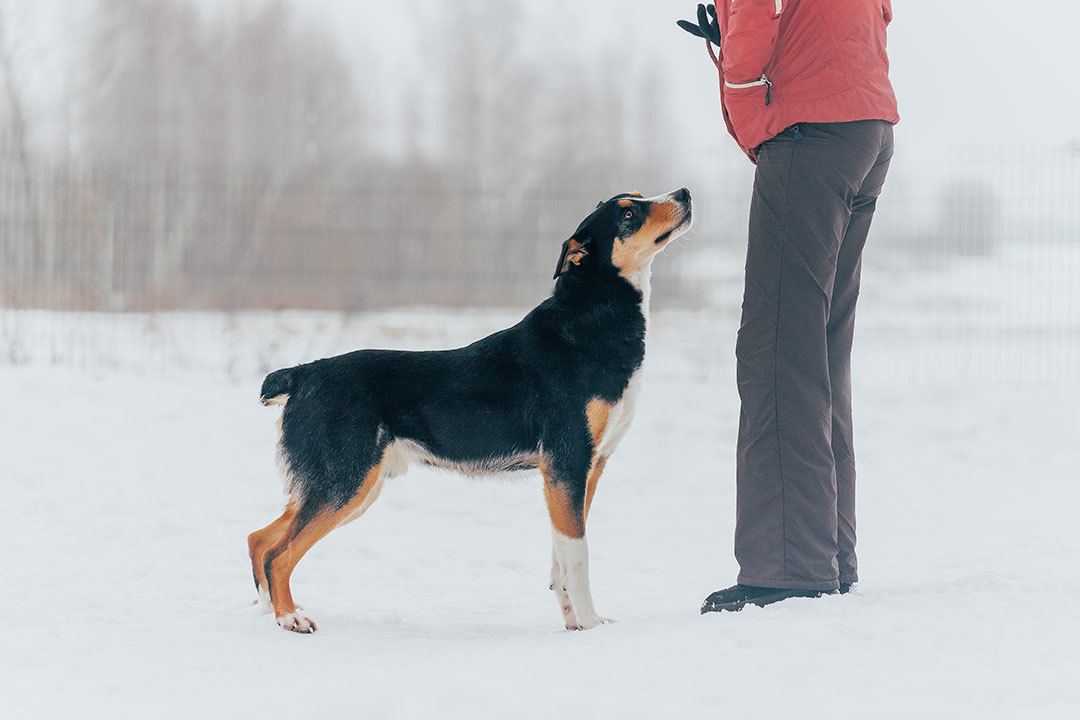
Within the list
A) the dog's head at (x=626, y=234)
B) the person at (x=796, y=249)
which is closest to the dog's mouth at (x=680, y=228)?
the dog's head at (x=626, y=234)

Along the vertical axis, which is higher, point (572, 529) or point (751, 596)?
point (572, 529)

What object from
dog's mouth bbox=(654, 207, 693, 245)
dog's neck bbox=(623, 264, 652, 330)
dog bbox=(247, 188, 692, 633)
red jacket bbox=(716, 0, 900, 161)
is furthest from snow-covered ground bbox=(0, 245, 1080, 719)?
red jacket bbox=(716, 0, 900, 161)

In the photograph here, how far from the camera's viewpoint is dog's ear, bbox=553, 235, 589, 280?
10.4 feet

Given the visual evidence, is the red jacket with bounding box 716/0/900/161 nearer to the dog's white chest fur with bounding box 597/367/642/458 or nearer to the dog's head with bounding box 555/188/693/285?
the dog's head with bounding box 555/188/693/285

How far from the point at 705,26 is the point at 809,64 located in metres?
0.47

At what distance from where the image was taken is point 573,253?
3.18 meters

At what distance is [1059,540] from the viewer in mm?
4547

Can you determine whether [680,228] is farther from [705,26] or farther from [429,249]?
[429,249]

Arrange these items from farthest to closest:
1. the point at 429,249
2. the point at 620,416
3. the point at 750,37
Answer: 1. the point at 429,249
2. the point at 620,416
3. the point at 750,37

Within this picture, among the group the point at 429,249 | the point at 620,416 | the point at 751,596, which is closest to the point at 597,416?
the point at 620,416

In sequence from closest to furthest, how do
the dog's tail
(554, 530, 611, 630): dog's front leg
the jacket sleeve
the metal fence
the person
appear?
the jacket sleeve, the person, (554, 530, 611, 630): dog's front leg, the dog's tail, the metal fence

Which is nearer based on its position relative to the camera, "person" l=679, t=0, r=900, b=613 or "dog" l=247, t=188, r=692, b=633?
"person" l=679, t=0, r=900, b=613

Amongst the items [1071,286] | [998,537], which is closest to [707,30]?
[998,537]

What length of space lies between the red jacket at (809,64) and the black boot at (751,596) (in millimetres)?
1488
